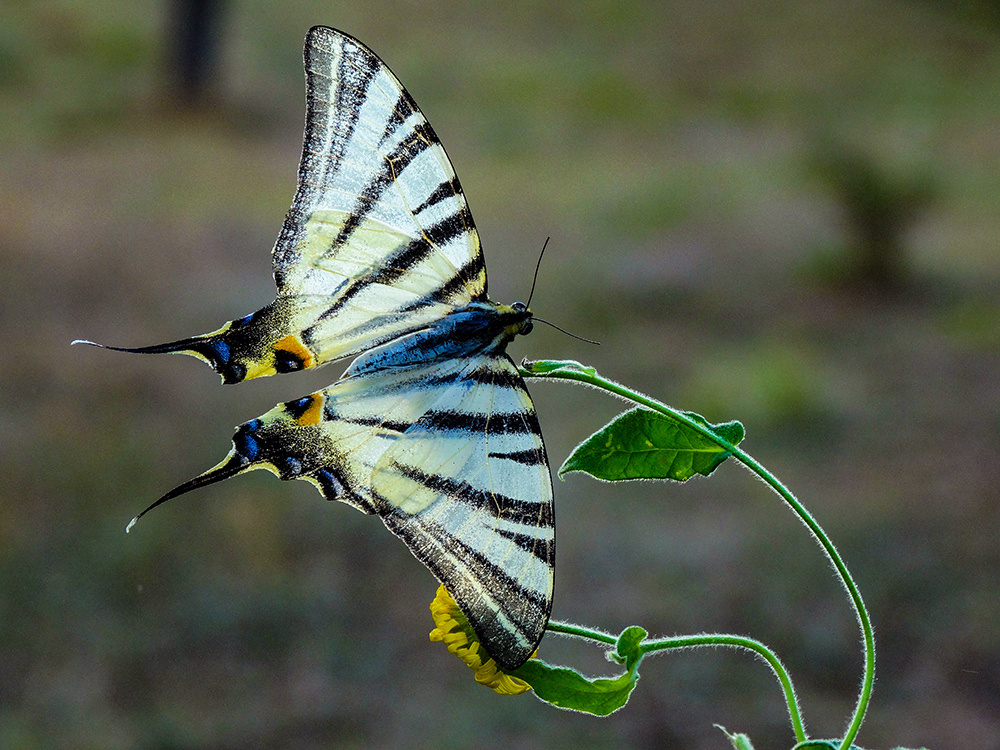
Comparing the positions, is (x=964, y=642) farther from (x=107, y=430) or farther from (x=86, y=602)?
(x=107, y=430)

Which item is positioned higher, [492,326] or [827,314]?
[492,326]

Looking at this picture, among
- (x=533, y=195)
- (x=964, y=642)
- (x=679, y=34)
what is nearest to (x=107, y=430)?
(x=964, y=642)

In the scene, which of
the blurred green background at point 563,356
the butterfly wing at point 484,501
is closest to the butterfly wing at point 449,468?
the butterfly wing at point 484,501

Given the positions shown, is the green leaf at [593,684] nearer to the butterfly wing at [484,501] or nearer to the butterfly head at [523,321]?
the butterfly wing at [484,501]

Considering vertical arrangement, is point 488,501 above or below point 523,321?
below

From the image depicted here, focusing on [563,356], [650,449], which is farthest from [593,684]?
[563,356]

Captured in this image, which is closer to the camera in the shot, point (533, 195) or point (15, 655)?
point (15, 655)

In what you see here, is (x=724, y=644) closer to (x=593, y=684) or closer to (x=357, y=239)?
(x=593, y=684)
